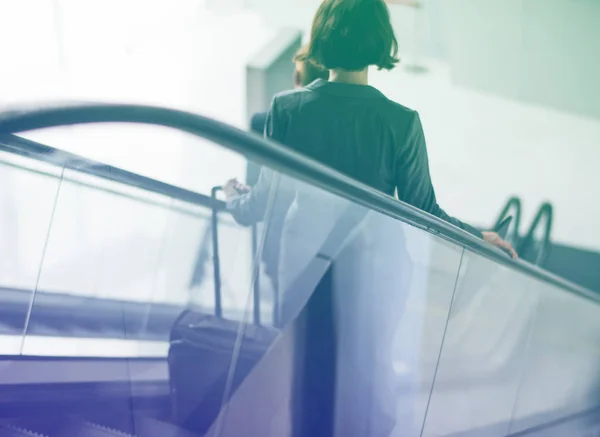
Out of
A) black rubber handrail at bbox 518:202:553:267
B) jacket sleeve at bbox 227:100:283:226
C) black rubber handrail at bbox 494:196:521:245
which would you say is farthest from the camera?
black rubber handrail at bbox 494:196:521:245

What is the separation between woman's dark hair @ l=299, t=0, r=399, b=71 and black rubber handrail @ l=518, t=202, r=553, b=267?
95.5 inches

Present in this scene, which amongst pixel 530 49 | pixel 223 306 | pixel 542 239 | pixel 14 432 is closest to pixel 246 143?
pixel 223 306

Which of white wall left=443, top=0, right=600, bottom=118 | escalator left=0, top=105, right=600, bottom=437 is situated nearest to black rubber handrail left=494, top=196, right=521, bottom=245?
white wall left=443, top=0, right=600, bottom=118

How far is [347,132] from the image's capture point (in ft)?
6.77

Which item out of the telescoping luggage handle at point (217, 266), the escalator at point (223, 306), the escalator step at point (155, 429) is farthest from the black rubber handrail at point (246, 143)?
the escalator step at point (155, 429)

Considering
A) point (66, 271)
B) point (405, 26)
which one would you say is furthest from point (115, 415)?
point (405, 26)

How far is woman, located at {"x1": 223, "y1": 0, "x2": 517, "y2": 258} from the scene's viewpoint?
6.71 ft

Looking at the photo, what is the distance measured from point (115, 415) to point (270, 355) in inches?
20.3

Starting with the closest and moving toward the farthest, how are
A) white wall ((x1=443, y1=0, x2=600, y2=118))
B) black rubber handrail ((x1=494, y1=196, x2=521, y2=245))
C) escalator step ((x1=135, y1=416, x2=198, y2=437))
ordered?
escalator step ((x1=135, y1=416, x2=198, y2=437))
white wall ((x1=443, y1=0, x2=600, y2=118))
black rubber handrail ((x1=494, y1=196, x2=521, y2=245))

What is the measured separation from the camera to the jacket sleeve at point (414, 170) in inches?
83.2

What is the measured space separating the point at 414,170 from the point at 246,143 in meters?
0.78

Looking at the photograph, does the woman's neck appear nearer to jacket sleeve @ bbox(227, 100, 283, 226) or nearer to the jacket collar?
the jacket collar

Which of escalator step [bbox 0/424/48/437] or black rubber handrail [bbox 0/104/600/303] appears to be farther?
escalator step [bbox 0/424/48/437]

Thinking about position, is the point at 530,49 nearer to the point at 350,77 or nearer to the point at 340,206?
the point at 350,77
